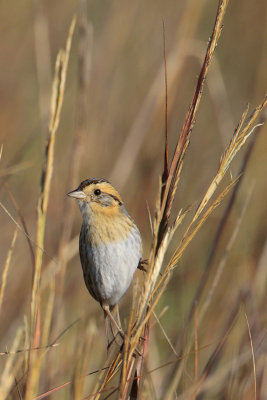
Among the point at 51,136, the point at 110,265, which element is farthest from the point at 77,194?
the point at 51,136

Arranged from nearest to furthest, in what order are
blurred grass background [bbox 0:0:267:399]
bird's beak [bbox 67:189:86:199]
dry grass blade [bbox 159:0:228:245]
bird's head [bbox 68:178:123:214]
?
dry grass blade [bbox 159:0:228:245]
bird's beak [bbox 67:189:86:199]
bird's head [bbox 68:178:123:214]
blurred grass background [bbox 0:0:267:399]

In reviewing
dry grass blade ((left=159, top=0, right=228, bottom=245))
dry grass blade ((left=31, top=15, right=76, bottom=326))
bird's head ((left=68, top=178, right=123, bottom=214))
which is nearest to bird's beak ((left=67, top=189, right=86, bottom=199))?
bird's head ((left=68, top=178, right=123, bottom=214))

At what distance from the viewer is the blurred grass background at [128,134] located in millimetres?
2332

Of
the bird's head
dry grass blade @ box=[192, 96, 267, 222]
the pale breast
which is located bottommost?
the pale breast

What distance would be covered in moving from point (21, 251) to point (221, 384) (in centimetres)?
119

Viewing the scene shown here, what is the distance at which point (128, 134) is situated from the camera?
2924 mm

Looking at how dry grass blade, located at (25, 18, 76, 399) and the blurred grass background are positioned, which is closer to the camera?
dry grass blade, located at (25, 18, 76, 399)

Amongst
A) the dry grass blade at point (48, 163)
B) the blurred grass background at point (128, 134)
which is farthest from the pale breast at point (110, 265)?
the dry grass blade at point (48, 163)

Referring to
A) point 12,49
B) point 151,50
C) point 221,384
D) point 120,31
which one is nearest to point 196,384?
point 221,384

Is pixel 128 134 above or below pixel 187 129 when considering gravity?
below

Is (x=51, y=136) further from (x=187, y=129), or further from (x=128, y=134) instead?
(x=128, y=134)

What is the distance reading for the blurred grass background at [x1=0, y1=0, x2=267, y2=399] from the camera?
7.65 ft

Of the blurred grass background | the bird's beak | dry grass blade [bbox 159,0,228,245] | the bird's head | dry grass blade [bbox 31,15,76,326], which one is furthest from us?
the blurred grass background

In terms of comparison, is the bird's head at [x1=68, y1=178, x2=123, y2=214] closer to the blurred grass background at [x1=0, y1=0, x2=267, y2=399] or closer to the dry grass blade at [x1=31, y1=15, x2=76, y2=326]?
the blurred grass background at [x1=0, y1=0, x2=267, y2=399]
